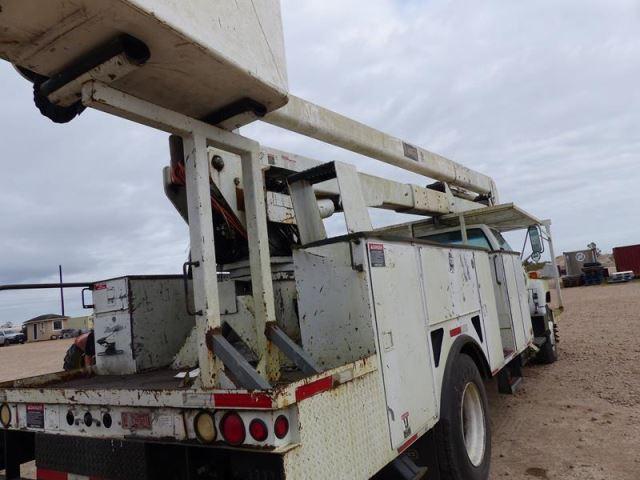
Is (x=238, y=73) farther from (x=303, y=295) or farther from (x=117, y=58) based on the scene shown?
(x=303, y=295)

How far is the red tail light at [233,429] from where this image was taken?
200 centimetres

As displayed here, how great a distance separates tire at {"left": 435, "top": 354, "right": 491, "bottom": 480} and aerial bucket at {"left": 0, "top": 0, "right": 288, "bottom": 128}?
7.22 feet

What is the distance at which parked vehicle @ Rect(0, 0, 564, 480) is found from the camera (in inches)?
78.8

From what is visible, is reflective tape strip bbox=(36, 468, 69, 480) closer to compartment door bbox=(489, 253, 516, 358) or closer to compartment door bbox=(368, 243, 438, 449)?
compartment door bbox=(368, 243, 438, 449)

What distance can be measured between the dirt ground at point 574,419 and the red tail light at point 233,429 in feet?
8.64

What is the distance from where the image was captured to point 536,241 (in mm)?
6445

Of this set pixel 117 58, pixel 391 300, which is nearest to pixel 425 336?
pixel 391 300

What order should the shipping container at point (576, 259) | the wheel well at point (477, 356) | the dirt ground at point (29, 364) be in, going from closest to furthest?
the wheel well at point (477, 356)
the dirt ground at point (29, 364)
the shipping container at point (576, 259)

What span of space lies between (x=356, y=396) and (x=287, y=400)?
534mm

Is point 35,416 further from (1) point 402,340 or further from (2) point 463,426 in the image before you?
(2) point 463,426

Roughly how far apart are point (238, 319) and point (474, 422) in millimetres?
1987

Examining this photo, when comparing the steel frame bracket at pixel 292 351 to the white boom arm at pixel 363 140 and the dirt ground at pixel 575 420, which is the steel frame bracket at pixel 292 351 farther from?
the dirt ground at pixel 575 420

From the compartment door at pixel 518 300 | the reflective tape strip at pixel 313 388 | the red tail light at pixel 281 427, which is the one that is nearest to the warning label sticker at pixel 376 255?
the reflective tape strip at pixel 313 388

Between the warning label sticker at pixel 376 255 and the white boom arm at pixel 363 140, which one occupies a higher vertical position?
the white boom arm at pixel 363 140
